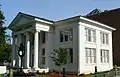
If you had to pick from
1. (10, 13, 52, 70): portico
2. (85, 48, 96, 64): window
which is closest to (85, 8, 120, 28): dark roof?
(85, 48, 96, 64): window

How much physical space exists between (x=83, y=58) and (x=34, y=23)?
9.07m

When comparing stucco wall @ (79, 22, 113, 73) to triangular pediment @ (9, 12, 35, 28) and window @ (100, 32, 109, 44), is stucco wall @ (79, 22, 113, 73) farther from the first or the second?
triangular pediment @ (9, 12, 35, 28)

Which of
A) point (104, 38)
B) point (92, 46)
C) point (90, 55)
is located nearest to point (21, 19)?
point (92, 46)

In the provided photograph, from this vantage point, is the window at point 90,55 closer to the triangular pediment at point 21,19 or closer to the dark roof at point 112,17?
the triangular pediment at point 21,19

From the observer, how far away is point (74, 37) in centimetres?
3166

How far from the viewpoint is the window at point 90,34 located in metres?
32.8

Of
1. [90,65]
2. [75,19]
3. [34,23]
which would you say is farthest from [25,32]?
[90,65]

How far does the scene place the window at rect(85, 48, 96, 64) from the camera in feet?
106

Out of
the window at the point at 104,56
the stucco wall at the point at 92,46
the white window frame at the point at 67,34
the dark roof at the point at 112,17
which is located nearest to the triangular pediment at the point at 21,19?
the white window frame at the point at 67,34

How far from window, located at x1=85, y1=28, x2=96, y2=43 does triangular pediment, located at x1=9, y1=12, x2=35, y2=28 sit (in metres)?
8.55

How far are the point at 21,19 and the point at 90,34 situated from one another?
12299mm

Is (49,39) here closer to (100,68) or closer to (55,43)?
(55,43)

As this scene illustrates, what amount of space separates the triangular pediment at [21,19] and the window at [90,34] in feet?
Answer: 28.0

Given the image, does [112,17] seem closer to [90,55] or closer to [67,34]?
[90,55]
